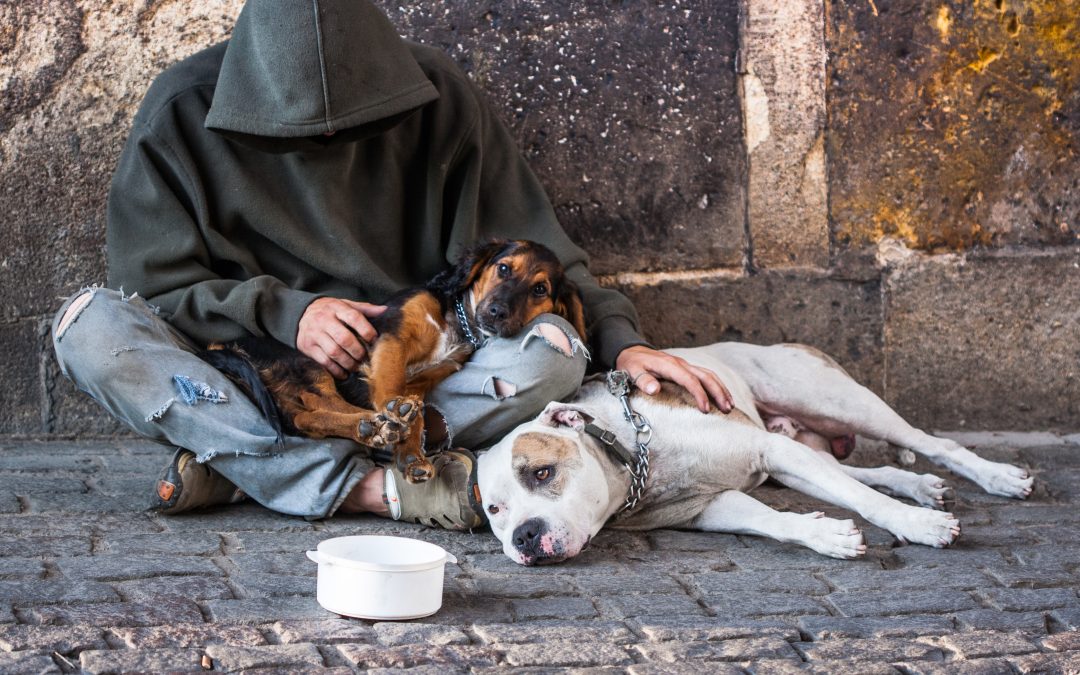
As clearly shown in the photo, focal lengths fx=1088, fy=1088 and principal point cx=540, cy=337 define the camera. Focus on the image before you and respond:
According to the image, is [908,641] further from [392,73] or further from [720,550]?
[392,73]

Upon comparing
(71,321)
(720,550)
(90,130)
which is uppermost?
(90,130)

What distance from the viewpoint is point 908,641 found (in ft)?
7.65

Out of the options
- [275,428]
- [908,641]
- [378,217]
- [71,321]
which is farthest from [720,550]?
[71,321]

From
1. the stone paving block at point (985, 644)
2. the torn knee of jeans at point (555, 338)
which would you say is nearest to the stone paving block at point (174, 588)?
the torn knee of jeans at point (555, 338)

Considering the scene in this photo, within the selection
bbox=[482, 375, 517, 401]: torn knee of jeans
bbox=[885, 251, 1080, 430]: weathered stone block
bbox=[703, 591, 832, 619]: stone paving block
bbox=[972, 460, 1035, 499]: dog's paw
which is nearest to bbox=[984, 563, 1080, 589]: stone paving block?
bbox=[703, 591, 832, 619]: stone paving block

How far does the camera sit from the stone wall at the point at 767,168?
14.4 ft

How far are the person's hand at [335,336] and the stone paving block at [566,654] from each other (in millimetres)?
1420

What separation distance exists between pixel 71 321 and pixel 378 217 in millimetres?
1148

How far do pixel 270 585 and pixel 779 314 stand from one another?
262cm

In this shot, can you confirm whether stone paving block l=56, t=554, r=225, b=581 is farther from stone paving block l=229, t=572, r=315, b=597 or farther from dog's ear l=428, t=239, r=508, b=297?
dog's ear l=428, t=239, r=508, b=297

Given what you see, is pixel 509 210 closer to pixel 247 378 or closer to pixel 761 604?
pixel 247 378

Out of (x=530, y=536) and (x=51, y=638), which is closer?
(x=51, y=638)

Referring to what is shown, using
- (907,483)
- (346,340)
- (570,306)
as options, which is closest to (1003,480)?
(907,483)

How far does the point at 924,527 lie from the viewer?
10.1ft
